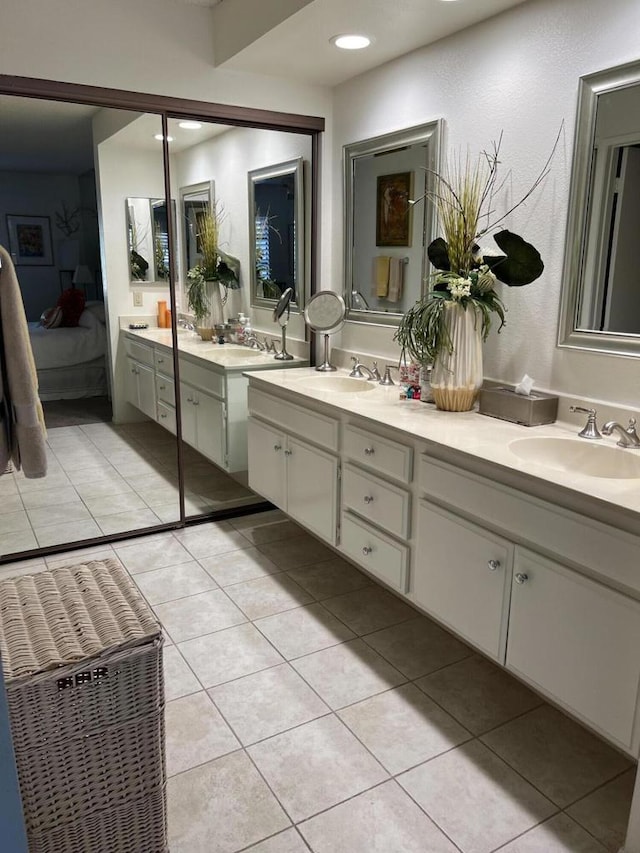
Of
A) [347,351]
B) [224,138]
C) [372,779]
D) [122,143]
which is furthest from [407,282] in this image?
[372,779]

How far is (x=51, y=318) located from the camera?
9.38 feet

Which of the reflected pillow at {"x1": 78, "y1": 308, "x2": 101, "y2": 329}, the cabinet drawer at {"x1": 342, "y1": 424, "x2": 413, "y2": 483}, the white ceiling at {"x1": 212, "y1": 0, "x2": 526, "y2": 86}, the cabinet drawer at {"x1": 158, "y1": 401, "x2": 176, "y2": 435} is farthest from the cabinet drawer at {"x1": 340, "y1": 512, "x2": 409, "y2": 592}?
the white ceiling at {"x1": 212, "y1": 0, "x2": 526, "y2": 86}

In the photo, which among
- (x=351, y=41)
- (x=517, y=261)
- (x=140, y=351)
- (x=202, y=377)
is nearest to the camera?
(x=517, y=261)

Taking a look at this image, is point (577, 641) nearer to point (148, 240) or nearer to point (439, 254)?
point (439, 254)

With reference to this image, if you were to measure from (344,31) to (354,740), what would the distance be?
2468mm

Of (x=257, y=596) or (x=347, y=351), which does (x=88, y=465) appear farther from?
(x=347, y=351)

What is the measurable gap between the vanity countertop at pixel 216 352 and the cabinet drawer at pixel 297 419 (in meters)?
0.22

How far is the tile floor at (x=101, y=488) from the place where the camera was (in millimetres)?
3033

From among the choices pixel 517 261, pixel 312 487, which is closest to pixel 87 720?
pixel 312 487

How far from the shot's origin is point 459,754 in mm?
1845

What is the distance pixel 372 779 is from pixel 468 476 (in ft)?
2.83

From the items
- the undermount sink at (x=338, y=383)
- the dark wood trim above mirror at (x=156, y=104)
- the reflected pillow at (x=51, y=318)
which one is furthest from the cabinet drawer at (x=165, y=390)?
the dark wood trim above mirror at (x=156, y=104)

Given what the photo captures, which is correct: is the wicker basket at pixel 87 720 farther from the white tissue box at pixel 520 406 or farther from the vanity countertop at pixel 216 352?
the vanity countertop at pixel 216 352

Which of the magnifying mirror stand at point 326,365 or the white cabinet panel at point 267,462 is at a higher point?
the magnifying mirror stand at point 326,365
